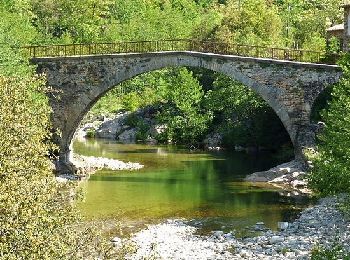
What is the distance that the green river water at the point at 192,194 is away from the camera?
2606 centimetres

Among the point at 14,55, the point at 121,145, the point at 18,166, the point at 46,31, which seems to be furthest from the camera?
the point at 46,31

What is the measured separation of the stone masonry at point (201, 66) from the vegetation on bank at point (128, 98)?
289cm

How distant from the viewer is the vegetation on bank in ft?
31.6

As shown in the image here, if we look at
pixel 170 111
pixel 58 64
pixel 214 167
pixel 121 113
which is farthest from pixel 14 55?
pixel 121 113

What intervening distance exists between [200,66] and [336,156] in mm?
14426

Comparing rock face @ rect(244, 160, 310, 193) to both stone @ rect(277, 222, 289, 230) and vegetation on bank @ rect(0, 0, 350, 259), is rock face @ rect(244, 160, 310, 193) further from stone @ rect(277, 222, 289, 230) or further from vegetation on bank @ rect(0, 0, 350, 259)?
stone @ rect(277, 222, 289, 230)

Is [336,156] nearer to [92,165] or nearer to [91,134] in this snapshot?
[92,165]

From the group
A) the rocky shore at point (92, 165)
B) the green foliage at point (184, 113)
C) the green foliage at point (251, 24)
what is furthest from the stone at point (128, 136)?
the rocky shore at point (92, 165)

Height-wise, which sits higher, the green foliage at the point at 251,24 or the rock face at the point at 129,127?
the green foliage at the point at 251,24

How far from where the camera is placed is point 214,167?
3994 centimetres

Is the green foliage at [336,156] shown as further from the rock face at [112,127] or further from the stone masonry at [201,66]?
the rock face at [112,127]

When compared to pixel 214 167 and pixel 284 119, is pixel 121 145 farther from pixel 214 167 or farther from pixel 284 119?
pixel 284 119

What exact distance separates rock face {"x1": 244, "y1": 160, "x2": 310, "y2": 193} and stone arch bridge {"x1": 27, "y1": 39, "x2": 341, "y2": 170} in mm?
838

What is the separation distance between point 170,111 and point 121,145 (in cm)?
541
